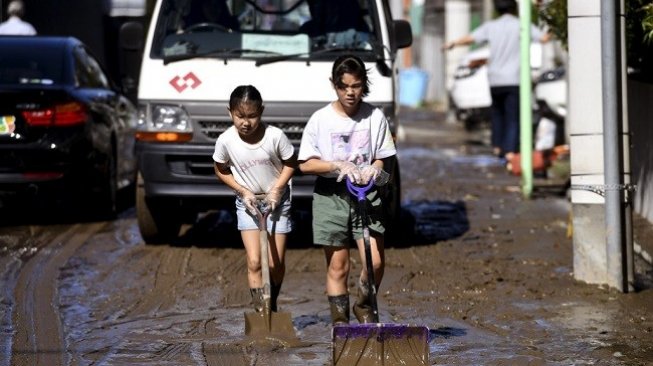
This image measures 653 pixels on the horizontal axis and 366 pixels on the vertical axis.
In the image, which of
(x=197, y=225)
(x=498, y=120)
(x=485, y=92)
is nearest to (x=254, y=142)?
(x=197, y=225)

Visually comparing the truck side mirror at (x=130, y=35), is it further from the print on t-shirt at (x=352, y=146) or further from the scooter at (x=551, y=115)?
the scooter at (x=551, y=115)

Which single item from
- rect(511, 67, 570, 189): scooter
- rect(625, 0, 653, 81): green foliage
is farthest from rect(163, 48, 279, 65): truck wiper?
rect(511, 67, 570, 189): scooter

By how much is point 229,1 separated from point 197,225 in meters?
2.42

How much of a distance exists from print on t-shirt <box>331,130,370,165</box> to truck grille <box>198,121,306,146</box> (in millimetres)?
3488

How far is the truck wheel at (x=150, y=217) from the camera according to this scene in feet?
38.3

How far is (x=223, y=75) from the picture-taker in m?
11.4

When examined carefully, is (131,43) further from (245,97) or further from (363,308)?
(363,308)

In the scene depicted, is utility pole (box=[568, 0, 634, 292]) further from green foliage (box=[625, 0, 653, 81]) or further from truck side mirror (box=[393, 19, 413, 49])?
truck side mirror (box=[393, 19, 413, 49])

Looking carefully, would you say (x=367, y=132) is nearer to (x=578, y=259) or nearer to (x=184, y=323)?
(x=184, y=323)

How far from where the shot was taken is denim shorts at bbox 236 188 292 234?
821 centimetres

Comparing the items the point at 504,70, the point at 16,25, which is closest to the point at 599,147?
the point at 504,70

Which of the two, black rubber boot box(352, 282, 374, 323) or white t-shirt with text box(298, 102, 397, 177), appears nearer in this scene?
white t-shirt with text box(298, 102, 397, 177)

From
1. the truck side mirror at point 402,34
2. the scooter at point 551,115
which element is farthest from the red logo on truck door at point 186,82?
the scooter at point 551,115

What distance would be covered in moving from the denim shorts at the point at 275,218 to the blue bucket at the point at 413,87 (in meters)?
29.6
